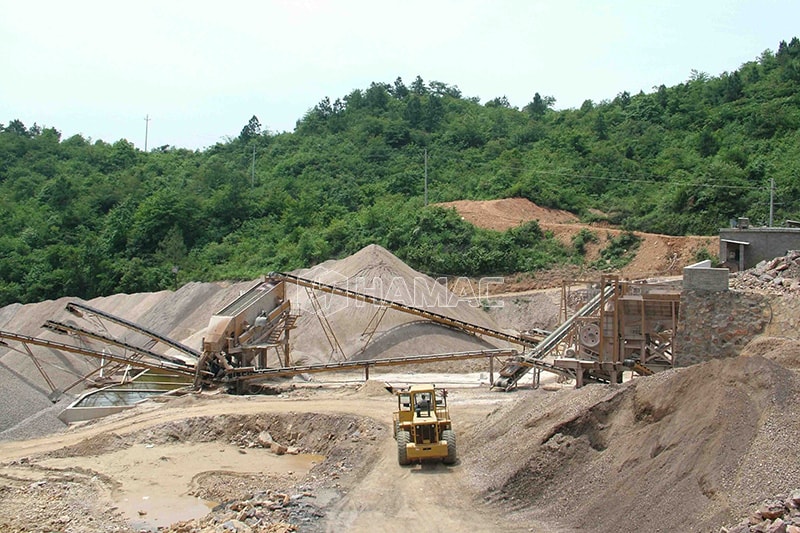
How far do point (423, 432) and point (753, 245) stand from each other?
56.3 ft

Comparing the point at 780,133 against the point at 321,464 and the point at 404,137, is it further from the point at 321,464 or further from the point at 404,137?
the point at 321,464

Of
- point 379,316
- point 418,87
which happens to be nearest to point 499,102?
point 418,87

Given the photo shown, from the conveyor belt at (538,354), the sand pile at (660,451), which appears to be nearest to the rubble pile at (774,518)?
the sand pile at (660,451)

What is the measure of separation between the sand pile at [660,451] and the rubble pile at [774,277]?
26.1ft

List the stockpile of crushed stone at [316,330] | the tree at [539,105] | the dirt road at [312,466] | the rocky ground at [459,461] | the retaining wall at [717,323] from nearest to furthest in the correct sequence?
the rocky ground at [459,461] < the dirt road at [312,466] < the retaining wall at [717,323] < the stockpile of crushed stone at [316,330] < the tree at [539,105]

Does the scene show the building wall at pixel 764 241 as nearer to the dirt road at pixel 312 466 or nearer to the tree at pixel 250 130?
the dirt road at pixel 312 466

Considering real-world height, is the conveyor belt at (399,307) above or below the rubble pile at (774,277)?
below

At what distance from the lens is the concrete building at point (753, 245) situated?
29030 mm

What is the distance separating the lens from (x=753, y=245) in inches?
1171

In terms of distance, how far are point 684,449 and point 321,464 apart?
353 inches

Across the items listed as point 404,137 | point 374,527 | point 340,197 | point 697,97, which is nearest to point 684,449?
point 374,527

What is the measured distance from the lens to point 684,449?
519 inches

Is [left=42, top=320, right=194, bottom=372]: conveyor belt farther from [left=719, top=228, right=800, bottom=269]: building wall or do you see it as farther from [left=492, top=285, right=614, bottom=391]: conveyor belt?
[left=719, top=228, right=800, bottom=269]: building wall

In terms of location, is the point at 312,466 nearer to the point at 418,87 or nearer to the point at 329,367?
the point at 329,367
